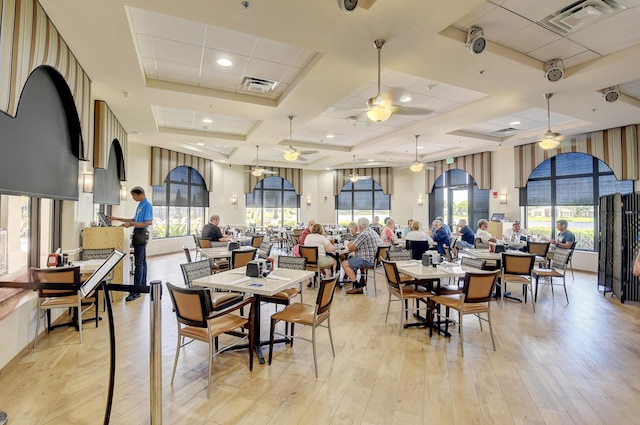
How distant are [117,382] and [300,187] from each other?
11.9m

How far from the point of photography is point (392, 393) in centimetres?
275

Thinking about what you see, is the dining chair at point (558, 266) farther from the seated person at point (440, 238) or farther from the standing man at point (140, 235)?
the standing man at point (140, 235)

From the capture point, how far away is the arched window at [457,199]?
10.9m

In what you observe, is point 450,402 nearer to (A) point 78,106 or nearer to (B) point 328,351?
(B) point 328,351

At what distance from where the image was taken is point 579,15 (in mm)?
3381

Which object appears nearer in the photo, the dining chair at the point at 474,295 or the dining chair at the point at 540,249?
the dining chair at the point at 474,295

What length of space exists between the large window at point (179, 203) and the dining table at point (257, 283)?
8126 millimetres

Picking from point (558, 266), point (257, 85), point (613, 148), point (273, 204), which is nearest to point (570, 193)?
point (613, 148)

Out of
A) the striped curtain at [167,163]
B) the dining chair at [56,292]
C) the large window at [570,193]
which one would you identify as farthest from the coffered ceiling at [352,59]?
the striped curtain at [167,163]

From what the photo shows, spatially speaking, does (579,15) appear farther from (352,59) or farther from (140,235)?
(140,235)

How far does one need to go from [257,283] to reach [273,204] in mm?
11133

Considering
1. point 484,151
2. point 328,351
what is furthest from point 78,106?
point 484,151

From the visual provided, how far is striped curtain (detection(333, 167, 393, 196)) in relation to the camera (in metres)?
13.5

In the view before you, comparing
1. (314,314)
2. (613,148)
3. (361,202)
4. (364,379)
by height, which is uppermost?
(613,148)
